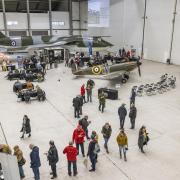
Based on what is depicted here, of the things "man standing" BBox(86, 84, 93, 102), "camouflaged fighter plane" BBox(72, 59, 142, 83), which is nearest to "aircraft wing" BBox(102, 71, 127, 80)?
"camouflaged fighter plane" BBox(72, 59, 142, 83)

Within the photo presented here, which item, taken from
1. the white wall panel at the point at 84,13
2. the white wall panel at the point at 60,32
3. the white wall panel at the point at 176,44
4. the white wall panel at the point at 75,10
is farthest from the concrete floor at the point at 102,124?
the white wall panel at the point at 75,10

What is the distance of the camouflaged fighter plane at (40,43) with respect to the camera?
3266cm

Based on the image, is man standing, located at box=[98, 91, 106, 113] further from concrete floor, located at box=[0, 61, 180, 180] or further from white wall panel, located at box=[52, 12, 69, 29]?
white wall panel, located at box=[52, 12, 69, 29]

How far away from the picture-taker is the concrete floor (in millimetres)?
9031

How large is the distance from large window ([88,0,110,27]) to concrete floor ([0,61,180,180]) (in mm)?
20849

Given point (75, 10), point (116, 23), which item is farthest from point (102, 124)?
point (75, 10)

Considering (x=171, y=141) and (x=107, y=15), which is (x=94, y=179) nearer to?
(x=171, y=141)

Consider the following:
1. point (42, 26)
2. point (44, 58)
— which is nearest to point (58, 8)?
point (42, 26)

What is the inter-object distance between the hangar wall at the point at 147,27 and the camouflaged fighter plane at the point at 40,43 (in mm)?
5237

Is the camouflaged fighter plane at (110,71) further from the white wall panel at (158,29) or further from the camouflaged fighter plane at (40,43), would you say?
the camouflaged fighter plane at (40,43)

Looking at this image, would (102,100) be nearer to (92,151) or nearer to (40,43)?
(92,151)

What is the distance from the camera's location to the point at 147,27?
33750mm

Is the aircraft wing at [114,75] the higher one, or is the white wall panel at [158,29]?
the white wall panel at [158,29]

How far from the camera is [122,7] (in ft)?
121
